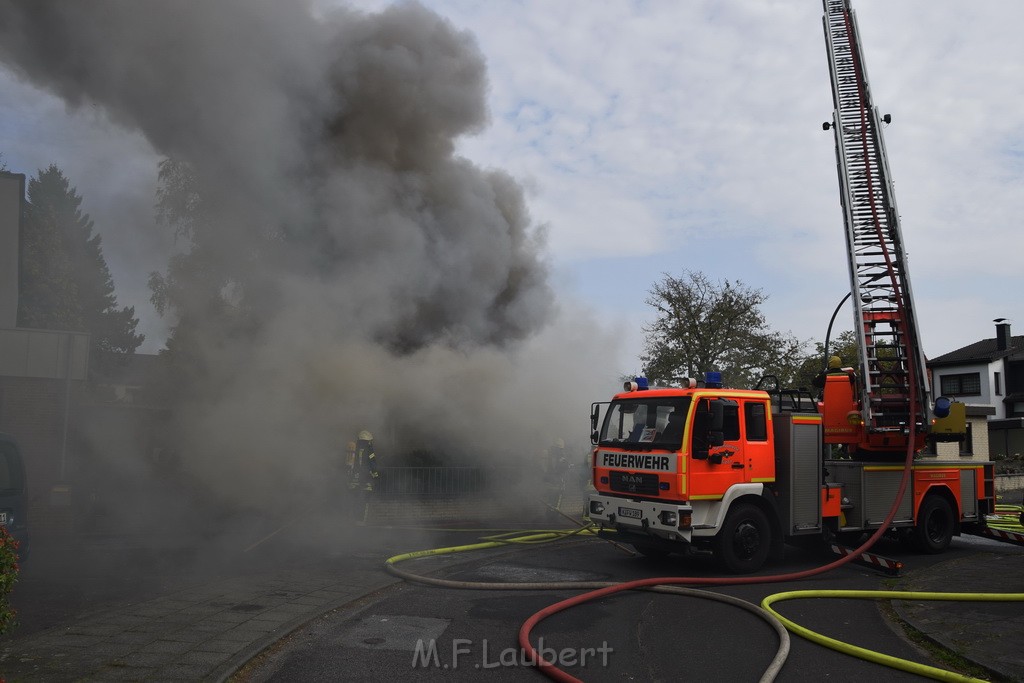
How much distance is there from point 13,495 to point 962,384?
45.4m

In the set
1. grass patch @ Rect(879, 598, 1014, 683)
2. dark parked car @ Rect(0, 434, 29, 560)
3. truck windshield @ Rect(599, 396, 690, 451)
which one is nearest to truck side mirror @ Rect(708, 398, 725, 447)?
truck windshield @ Rect(599, 396, 690, 451)

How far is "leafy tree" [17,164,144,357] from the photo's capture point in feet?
84.5

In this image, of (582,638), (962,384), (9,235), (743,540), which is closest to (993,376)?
(962,384)

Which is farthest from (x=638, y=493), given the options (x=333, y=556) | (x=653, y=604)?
(x=333, y=556)

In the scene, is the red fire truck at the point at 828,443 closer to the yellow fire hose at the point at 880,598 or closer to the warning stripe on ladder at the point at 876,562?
the warning stripe on ladder at the point at 876,562

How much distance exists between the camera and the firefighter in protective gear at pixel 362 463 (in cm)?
1234

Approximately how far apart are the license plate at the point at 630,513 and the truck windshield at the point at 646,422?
0.76 metres

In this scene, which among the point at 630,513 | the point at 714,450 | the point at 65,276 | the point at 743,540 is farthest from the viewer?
the point at 65,276

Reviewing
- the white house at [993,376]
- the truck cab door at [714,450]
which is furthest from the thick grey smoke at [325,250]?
the white house at [993,376]

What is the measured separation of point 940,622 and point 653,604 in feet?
8.30

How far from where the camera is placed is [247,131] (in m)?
12.1

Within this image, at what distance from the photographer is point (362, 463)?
12.4 meters

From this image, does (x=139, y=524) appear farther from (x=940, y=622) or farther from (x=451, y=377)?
(x=940, y=622)

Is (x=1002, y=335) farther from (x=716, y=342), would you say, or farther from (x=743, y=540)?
(x=743, y=540)
